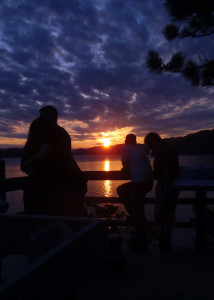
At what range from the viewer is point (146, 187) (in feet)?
12.6

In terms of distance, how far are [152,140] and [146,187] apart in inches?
27.0

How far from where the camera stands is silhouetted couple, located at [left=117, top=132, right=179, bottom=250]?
3735 millimetres

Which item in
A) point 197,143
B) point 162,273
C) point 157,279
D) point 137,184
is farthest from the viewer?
point 197,143

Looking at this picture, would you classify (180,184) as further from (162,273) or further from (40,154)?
(40,154)

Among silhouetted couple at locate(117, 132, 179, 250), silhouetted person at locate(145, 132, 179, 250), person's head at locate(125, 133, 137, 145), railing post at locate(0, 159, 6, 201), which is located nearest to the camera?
railing post at locate(0, 159, 6, 201)

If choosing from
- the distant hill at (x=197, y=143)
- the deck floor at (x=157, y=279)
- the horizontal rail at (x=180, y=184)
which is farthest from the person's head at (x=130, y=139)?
the distant hill at (x=197, y=143)

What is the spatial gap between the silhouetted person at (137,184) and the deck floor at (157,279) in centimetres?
29

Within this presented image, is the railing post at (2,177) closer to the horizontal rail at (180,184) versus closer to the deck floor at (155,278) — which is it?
the horizontal rail at (180,184)

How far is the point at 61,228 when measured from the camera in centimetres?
80

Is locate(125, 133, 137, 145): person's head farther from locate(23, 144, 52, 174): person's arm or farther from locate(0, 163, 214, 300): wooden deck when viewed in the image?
locate(23, 144, 52, 174): person's arm

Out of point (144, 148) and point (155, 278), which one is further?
point (144, 148)

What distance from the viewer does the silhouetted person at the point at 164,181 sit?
361cm

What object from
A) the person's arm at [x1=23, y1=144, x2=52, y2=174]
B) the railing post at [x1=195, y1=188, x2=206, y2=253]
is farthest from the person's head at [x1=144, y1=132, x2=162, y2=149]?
the person's arm at [x1=23, y1=144, x2=52, y2=174]

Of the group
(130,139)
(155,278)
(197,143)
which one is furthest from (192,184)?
(197,143)
